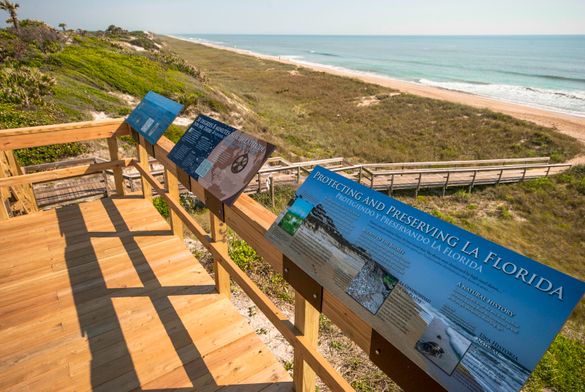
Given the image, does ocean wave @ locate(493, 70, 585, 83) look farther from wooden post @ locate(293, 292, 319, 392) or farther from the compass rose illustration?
wooden post @ locate(293, 292, 319, 392)

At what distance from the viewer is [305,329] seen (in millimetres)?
2156

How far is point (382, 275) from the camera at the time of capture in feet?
4.82

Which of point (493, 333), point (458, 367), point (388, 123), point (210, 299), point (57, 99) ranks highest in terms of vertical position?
point (388, 123)

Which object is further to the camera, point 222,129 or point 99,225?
point 99,225

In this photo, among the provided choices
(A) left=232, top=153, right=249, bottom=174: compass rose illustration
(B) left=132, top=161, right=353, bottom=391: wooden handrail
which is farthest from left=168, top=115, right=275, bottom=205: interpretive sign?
(B) left=132, top=161, right=353, bottom=391: wooden handrail

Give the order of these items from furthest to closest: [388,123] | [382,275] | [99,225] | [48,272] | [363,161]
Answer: [388,123] → [363,161] → [99,225] → [48,272] → [382,275]

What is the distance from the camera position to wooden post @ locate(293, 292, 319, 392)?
210 centimetres

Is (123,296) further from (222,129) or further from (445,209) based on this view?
(445,209)

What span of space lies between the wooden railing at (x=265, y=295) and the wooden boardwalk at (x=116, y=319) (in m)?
0.39

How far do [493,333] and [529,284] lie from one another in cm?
18

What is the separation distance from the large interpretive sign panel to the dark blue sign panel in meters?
2.71

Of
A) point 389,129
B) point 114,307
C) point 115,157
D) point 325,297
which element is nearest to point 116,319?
point 114,307

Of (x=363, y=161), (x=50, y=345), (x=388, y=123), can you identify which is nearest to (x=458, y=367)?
(x=50, y=345)

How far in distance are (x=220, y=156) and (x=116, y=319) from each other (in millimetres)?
1806
